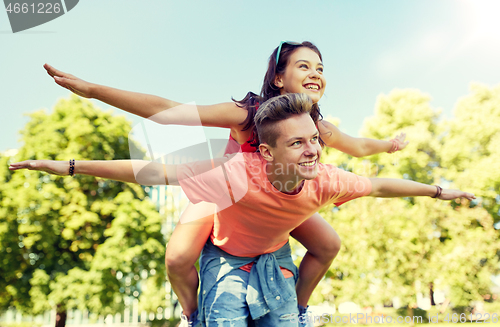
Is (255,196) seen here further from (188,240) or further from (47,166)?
(47,166)

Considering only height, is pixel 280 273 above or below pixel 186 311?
above

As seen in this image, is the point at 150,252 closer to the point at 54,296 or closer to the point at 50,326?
the point at 54,296

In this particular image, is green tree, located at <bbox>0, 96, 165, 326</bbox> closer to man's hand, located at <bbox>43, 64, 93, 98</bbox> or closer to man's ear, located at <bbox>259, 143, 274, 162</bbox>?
man's ear, located at <bbox>259, 143, 274, 162</bbox>

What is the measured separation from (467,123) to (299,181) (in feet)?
47.8

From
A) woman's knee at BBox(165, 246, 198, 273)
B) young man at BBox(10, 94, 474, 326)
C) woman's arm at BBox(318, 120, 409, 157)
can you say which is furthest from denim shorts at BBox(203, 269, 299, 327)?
woman's arm at BBox(318, 120, 409, 157)

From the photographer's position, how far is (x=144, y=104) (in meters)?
1.96

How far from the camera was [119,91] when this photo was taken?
191cm

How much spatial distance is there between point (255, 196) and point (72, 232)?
1159 cm

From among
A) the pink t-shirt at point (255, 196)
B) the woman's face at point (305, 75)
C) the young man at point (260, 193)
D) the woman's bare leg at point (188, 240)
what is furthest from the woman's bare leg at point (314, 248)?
the woman's face at point (305, 75)

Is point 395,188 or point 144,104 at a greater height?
point 144,104

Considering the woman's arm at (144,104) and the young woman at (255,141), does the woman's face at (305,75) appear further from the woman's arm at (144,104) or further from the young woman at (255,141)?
the woman's arm at (144,104)

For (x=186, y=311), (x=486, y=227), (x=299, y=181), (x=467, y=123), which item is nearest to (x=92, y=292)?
(x=186, y=311)

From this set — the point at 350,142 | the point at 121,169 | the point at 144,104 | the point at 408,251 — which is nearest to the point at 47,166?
the point at 121,169

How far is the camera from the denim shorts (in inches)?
97.6
